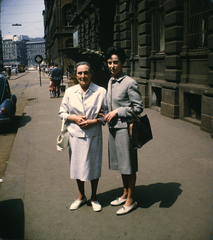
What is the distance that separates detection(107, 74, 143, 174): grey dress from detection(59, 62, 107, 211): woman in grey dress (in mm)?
174

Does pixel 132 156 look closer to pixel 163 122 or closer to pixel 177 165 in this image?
pixel 177 165

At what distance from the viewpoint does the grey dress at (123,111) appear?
135 inches

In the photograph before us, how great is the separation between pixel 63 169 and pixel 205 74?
524 cm

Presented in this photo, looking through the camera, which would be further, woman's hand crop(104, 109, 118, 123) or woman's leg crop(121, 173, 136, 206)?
woman's leg crop(121, 173, 136, 206)

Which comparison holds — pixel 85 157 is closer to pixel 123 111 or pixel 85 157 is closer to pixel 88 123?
pixel 88 123

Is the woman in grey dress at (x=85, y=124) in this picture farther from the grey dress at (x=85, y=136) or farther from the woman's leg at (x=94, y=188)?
the woman's leg at (x=94, y=188)

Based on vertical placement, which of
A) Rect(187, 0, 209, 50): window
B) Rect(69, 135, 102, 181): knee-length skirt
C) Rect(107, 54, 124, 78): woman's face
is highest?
Rect(187, 0, 209, 50): window

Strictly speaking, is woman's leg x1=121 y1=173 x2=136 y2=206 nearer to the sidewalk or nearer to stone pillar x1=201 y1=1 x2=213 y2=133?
the sidewalk

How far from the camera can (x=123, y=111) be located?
3438mm

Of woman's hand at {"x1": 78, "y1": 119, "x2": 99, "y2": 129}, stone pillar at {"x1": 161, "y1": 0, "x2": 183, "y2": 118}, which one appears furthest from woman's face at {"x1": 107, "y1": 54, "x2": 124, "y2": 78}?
stone pillar at {"x1": 161, "y1": 0, "x2": 183, "y2": 118}

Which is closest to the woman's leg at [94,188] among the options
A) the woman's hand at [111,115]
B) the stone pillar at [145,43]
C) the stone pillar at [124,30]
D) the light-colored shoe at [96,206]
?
the light-colored shoe at [96,206]

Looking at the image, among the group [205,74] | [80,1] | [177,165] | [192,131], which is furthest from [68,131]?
[80,1]

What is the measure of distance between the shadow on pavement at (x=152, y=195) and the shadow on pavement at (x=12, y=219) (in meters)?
1.03

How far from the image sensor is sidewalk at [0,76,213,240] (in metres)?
3.17
